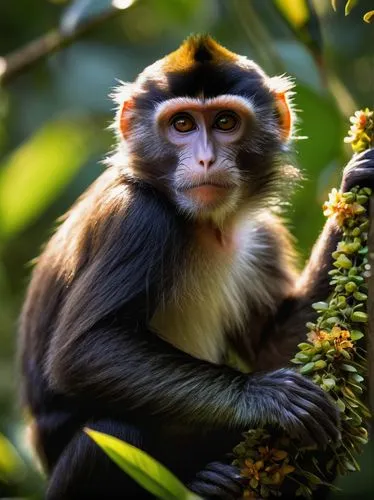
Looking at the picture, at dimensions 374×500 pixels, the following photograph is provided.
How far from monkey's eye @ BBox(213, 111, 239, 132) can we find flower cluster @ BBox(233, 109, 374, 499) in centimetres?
141

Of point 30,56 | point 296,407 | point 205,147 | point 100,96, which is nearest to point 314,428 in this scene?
point 296,407

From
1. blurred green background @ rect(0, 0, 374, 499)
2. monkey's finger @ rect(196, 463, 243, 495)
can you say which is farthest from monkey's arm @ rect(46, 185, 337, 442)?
blurred green background @ rect(0, 0, 374, 499)

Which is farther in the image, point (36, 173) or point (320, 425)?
point (36, 173)

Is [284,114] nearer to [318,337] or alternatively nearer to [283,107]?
[283,107]

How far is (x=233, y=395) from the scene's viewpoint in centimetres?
532

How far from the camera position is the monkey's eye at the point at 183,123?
6188mm

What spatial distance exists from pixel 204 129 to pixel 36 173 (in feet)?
6.94

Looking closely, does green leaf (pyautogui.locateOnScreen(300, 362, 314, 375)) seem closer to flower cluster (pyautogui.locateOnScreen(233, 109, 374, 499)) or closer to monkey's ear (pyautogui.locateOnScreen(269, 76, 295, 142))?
flower cluster (pyautogui.locateOnScreen(233, 109, 374, 499))

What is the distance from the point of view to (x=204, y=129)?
6.14 m

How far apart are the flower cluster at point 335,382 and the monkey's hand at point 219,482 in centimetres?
23

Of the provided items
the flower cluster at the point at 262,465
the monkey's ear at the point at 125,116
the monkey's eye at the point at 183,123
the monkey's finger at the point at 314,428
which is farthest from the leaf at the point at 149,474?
the monkey's ear at the point at 125,116

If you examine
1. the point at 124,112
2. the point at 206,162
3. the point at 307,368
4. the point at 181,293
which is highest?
the point at 124,112

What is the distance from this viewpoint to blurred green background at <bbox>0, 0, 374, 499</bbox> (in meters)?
6.99

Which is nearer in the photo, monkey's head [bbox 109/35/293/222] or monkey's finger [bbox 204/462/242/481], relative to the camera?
monkey's finger [bbox 204/462/242/481]
